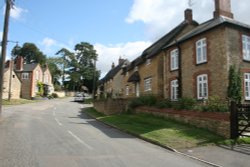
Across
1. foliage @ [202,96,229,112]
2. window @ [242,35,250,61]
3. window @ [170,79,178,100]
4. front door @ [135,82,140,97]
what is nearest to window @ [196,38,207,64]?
window @ [242,35,250,61]

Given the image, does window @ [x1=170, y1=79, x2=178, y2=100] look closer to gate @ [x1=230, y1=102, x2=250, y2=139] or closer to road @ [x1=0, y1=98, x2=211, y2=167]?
gate @ [x1=230, y1=102, x2=250, y2=139]

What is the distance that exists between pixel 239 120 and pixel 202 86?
25.5ft

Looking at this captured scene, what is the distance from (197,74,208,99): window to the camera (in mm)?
21359

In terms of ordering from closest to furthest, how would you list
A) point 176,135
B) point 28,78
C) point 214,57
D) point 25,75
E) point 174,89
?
1. point 176,135
2. point 214,57
3. point 174,89
4. point 28,78
5. point 25,75

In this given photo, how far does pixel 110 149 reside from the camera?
445 inches

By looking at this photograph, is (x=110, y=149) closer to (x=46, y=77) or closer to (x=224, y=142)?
(x=224, y=142)

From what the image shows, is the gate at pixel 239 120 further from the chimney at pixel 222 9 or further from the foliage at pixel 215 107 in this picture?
the chimney at pixel 222 9

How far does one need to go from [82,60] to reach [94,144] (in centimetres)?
8473

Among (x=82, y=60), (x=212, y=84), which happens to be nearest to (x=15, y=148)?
(x=212, y=84)

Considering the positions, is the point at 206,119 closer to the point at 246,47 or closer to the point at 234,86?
the point at 234,86

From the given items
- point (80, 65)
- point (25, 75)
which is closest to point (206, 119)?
point (25, 75)

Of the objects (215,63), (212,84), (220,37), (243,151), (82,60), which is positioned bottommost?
(243,151)

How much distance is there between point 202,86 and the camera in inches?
861

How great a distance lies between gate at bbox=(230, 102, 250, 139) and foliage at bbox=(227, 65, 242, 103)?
4.39m
